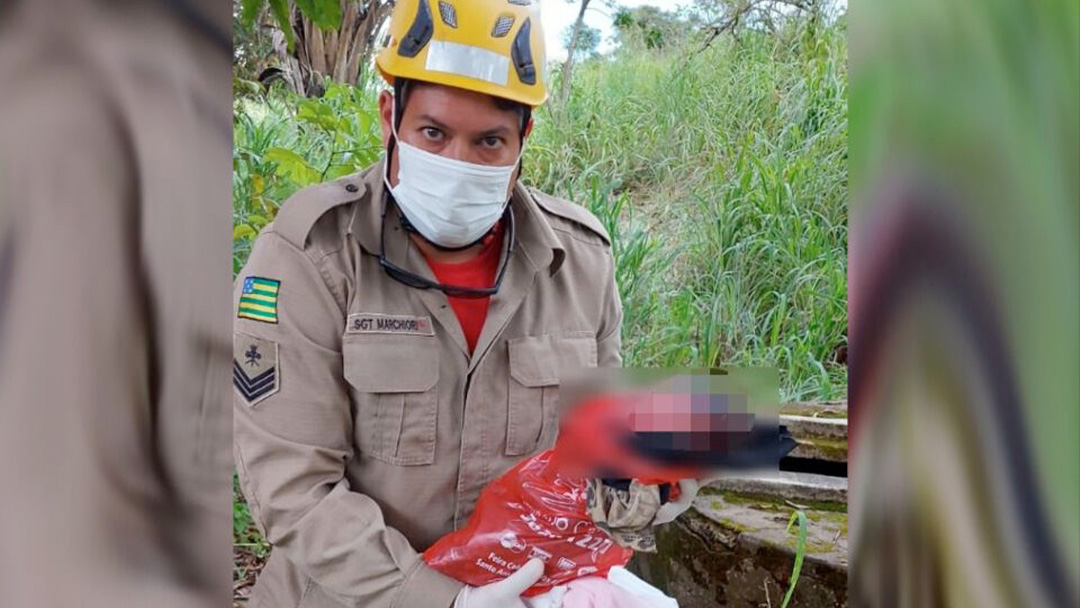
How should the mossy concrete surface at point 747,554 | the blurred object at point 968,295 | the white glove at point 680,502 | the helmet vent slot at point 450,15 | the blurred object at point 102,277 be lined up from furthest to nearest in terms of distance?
1. the mossy concrete surface at point 747,554
2. the helmet vent slot at point 450,15
3. the white glove at point 680,502
4. the blurred object at point 102,277
5. the blurred object at point 968,295

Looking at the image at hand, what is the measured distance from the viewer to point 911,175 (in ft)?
2.23

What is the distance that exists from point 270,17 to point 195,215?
2.40 feet

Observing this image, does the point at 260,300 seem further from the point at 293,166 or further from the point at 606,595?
the point at 606,595

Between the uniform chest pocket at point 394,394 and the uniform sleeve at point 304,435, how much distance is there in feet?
0.10

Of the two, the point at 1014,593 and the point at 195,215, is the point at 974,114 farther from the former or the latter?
the point at 195,215

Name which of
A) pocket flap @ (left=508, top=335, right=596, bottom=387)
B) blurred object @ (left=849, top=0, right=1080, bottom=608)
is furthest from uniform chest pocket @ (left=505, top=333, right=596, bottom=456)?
blurred object @ (left=849, top=0, right=1080, bottom=608)

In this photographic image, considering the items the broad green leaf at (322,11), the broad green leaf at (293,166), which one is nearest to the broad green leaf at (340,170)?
the broad green leaf at (293,166)

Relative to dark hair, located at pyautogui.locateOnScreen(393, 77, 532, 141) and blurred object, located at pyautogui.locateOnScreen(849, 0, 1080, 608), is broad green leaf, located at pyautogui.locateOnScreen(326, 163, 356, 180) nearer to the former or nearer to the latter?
dark hair, located at pyautogui.locateOnScreen(393, 77, 532, 141)

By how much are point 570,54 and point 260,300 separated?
0.56m

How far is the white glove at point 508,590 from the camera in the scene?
112 centimetres

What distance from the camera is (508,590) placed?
1123mm

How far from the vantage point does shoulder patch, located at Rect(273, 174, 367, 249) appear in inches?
45.4

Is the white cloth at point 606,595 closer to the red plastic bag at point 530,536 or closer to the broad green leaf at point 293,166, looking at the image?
the red plastic bag at point 530,536

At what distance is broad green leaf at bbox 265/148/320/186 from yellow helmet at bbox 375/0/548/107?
383mm
